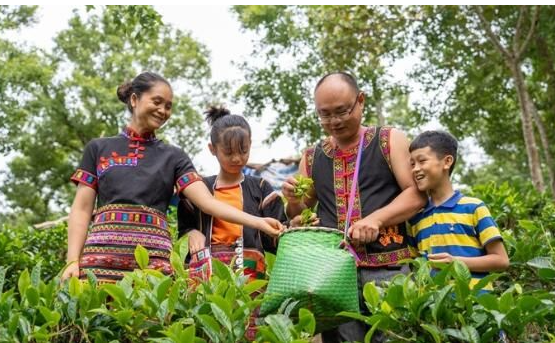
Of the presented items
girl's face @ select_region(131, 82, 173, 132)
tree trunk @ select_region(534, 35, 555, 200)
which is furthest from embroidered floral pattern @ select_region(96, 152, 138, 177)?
tree trunk @ select_region(534, 35, 555, 200)

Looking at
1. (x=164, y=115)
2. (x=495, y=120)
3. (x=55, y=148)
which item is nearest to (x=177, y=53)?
(x=55, y=148)

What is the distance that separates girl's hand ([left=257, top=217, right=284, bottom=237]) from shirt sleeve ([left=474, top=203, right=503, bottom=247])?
0.82 meters

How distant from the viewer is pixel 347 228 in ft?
9.46

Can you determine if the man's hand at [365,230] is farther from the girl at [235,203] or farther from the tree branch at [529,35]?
the tree branch at [529,35]

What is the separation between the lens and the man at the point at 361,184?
2902mm

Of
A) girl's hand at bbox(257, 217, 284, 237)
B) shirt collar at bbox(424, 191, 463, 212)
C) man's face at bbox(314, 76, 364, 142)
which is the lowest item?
girl's hand at bbox(257, 217, 284, 237)

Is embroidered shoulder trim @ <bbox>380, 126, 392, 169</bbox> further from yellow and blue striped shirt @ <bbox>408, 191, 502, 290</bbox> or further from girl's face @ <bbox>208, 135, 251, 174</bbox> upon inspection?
girl's face @ <bbox>208, 135, 251, 174</bbox>

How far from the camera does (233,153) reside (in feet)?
11.2

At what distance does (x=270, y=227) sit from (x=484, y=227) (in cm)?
88

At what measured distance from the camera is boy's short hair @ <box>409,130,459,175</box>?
10.3 ft

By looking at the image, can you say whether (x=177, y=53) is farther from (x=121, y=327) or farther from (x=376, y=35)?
(x=121, y=327)

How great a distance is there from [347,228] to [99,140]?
126 cm

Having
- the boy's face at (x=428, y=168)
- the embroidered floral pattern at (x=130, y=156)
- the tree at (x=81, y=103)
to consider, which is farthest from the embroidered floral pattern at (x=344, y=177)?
the tree at (x=81, y=103)

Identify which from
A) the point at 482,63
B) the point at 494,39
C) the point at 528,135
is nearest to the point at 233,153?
the point at 528,135
